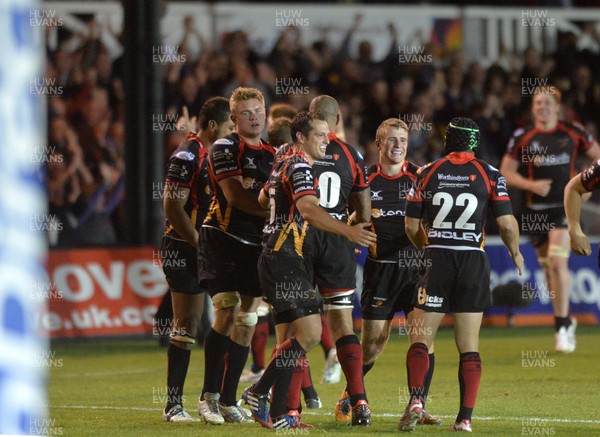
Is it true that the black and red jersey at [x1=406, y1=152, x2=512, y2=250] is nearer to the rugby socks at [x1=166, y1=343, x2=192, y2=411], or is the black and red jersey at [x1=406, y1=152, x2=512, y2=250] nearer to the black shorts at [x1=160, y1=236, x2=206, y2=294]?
the black shorts at [x1=160, y1=236, x2=206, y2=294]

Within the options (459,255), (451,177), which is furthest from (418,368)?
(451,177)

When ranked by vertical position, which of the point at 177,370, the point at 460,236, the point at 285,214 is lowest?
the point at 177,370

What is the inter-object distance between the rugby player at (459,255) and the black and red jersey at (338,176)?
45 centimetres

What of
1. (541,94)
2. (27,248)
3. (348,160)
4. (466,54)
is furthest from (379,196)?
(466,54)

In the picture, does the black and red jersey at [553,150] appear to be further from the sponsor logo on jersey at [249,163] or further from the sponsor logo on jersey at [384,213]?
the sponsor logo on jersey at [249,163]

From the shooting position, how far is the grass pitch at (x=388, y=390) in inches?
274

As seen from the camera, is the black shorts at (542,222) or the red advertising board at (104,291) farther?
the red advertising board at (104,291)

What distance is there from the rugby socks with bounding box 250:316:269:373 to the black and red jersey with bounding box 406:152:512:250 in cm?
339

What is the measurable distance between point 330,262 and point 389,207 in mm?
1386

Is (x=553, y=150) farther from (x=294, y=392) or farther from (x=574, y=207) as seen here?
(x=294, y=392)

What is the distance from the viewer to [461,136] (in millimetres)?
6699

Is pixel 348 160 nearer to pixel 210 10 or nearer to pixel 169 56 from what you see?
pixel 169 56

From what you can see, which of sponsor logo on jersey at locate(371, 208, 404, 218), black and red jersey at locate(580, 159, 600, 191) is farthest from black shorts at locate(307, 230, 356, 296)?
black and red jersey at locate(580, 159, 600, 191)

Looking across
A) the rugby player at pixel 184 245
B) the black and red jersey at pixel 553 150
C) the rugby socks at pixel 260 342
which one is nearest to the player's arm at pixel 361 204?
the rugby player at pixel 184 245
